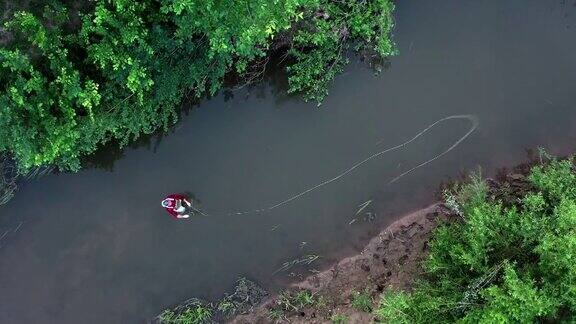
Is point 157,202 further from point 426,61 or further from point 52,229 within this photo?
point 426,61

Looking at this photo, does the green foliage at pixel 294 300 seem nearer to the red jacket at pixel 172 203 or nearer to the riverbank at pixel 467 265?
the riverbank at pixel 467 265

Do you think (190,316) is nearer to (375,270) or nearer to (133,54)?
(375,270)

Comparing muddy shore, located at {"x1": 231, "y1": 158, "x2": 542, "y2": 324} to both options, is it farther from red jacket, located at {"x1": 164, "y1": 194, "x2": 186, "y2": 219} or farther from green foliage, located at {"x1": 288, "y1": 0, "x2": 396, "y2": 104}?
green foliage, located at {"x1": 288, "y1": 0, "x2": 396, "y2": 104}

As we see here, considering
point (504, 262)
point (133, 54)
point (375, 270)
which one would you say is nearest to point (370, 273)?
point (375, 270)

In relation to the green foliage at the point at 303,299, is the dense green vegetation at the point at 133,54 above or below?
above

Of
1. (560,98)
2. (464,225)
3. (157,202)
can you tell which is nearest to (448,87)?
(560,98)

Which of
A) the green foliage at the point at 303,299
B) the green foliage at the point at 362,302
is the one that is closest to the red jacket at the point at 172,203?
the green foliage at the point at 303,299

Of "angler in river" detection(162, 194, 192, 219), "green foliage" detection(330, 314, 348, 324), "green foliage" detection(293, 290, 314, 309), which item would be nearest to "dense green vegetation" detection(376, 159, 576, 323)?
"green foliage" detection(330, 314, 348, 324)
